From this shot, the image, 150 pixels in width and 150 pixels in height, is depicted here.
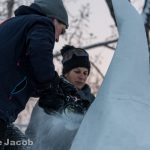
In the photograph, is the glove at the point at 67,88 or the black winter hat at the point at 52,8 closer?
the black winter hat at the point at 52,8

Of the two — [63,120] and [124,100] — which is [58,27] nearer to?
[63,120]

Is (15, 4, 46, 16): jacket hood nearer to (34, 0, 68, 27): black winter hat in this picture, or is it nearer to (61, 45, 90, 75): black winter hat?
(34, 0, 68, 27): black winter hat

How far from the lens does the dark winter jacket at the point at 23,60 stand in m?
3.19

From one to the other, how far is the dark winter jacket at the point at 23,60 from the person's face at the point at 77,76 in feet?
4.01

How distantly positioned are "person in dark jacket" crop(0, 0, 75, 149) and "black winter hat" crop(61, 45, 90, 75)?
1.05 meters

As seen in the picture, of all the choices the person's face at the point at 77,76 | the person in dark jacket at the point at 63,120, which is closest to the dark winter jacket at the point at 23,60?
the person in dark jacket at the point at 63,120

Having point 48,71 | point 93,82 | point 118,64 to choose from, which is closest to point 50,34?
point 48,71

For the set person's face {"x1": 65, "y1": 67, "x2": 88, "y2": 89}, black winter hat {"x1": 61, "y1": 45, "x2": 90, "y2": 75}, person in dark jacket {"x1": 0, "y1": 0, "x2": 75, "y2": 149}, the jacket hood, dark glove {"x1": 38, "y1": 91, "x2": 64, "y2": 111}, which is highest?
the jacket hood

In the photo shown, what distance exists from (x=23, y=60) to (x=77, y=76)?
4.28 ft

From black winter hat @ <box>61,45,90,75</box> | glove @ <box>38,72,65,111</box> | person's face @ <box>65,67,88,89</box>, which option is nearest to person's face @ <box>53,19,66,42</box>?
glove @ <box>38,72,65,111</box>

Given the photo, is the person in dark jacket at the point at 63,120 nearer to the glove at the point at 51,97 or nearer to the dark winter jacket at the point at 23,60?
the glove at the point at 51,97

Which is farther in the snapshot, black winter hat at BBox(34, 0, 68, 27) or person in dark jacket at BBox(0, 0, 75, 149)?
black winter hat at BBox(34, 0, 68, 27)

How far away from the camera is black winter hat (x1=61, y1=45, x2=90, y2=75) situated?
4430mm

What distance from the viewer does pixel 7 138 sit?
3367mm
